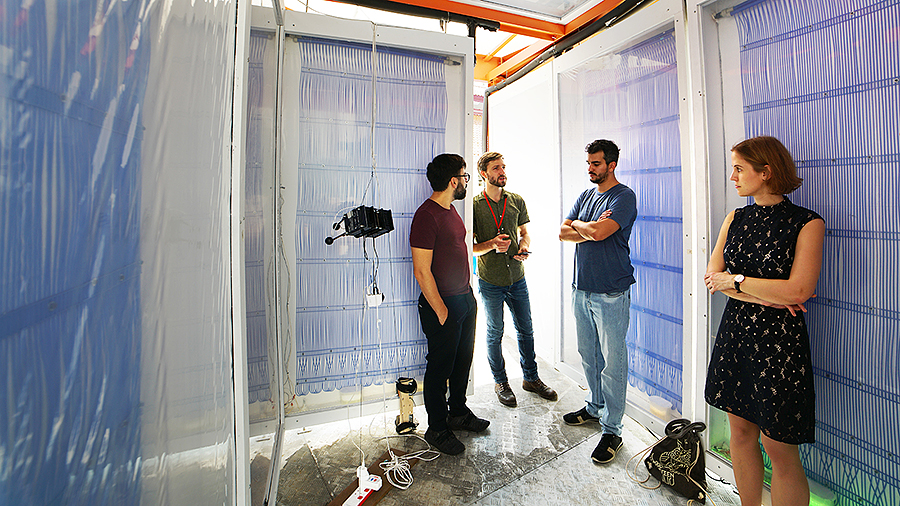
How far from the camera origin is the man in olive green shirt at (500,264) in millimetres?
2986

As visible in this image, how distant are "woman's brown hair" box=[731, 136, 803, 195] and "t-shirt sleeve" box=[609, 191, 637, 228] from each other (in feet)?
2.34

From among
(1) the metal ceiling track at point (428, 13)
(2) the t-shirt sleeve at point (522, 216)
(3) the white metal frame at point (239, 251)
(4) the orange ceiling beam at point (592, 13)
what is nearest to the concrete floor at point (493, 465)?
(3) the white metal frame at point (239, 251)

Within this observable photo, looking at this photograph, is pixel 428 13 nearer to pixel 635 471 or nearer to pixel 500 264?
pixel 500 264

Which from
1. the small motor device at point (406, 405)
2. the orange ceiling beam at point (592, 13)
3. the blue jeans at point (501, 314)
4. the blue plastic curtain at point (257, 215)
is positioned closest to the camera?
the blue plastic curtain at point (257, 215)

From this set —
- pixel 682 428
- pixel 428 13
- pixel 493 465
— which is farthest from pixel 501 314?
pixel 428 13

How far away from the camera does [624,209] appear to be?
7.72 ft

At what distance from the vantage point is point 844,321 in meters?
1.68

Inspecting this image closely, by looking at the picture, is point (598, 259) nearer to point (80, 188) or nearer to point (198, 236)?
point (198, 236)

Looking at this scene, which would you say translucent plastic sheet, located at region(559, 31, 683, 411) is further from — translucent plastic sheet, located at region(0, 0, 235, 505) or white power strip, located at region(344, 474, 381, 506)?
translucent plastic sheet, located at region(0, 0, 235, 505)

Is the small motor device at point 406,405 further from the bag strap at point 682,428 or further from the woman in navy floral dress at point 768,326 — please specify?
the woman in navy floral dress at point 768,326

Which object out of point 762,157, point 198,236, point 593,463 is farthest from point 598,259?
point 198,236

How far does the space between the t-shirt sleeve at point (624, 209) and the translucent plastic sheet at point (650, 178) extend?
9.3 inches

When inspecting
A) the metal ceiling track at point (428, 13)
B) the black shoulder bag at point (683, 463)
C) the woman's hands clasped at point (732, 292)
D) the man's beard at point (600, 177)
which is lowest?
the black shoulder bag at point (683, 463)

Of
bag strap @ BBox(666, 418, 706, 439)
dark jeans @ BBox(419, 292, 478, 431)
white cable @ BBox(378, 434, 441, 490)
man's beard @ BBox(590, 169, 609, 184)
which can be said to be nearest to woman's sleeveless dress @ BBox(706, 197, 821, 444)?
bag strap @ BBox(666, 418, 706, 439)
